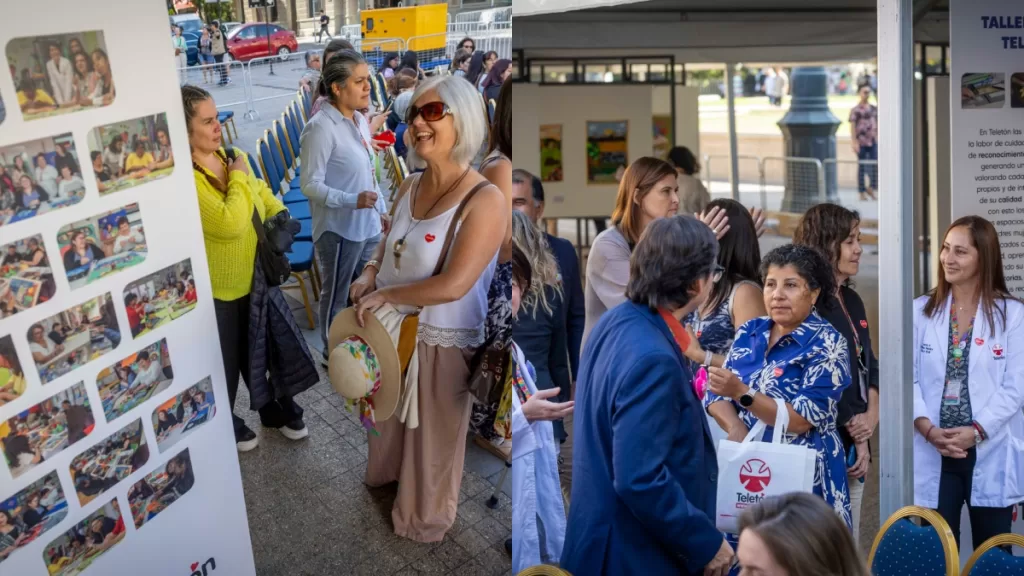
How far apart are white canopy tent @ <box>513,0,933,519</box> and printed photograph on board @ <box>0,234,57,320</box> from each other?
75.3 inches

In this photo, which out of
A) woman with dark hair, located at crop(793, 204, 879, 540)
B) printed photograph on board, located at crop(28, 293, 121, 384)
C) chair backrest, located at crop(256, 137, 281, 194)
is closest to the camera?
printed photograph on board, located at crop(28, 293, 121, 384)

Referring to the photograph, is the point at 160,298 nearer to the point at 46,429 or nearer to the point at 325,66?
the point at 46,429

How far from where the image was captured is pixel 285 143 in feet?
21.2

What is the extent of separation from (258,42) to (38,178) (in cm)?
351

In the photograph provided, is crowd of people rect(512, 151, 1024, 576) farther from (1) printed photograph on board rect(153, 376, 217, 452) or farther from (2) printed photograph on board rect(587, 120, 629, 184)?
(2) printed photograph on board rect(587, 120, 629, 184)

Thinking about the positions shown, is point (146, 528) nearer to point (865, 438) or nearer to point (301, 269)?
point (865, 438)

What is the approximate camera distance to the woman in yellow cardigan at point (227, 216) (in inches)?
133

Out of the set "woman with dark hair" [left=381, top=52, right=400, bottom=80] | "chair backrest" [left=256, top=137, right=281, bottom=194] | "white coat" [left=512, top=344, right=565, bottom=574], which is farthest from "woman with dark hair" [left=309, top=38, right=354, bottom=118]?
"white coat" [left=512, top=344, right=565, bottom=574]

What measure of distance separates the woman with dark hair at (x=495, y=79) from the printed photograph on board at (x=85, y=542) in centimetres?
374

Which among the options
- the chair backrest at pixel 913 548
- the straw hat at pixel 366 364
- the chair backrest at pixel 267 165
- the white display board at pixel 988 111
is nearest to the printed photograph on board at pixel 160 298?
the straw hat at pixel 366 364

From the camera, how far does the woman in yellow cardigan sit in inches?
133

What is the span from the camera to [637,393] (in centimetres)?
199

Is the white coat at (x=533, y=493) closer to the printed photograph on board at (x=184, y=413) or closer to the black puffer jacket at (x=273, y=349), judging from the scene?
the printed photograph on board at (x=184, y=413)

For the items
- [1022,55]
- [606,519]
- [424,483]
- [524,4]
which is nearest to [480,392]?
[424,483]
